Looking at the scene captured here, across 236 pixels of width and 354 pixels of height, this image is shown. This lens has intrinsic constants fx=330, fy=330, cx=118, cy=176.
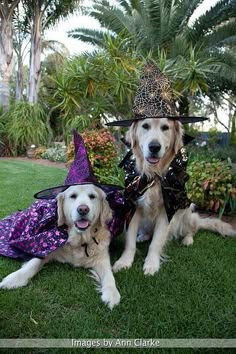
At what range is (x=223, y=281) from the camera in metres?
2.54

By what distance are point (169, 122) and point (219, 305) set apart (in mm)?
1461

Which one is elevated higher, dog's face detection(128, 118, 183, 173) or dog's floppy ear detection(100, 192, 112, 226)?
dog's face detection(128, 118, 183, 173)

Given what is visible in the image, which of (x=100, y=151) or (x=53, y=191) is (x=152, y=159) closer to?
(x=53, y=191)

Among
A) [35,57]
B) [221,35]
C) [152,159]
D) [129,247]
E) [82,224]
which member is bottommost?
[129,247]

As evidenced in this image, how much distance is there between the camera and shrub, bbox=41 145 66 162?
11.2m

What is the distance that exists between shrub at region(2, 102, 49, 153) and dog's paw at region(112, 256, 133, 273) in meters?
10.5

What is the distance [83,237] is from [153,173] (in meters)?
0.83

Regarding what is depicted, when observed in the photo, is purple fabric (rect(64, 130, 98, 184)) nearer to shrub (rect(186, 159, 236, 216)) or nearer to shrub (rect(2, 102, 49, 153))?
shrub (rect(186, 159, 236, 216))

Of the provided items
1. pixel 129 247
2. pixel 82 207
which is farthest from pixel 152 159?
pixel 129 247

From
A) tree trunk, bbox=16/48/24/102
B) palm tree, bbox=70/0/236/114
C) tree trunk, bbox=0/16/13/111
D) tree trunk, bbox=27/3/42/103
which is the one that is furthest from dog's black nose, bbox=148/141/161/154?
tree trunk, bbox=16/48/24/102

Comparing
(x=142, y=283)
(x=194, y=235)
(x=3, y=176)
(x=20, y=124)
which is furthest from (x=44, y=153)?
(x=142, y=283)

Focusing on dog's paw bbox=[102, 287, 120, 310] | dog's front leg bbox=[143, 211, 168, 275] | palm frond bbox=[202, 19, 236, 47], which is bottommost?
dog's paw bbox=[102, 287, 120, 310]

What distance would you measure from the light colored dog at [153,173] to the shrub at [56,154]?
27.0ft

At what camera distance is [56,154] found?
1150cm
